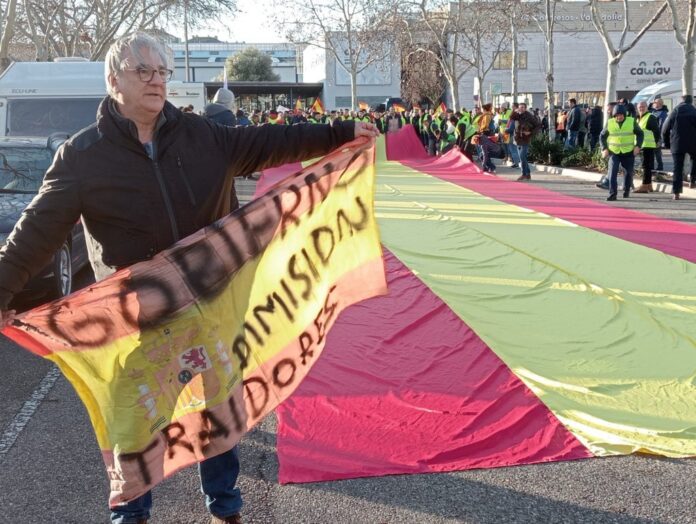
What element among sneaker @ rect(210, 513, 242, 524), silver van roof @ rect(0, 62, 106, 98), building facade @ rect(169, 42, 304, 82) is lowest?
sneaker @ rect(210, 513, 242, 524)

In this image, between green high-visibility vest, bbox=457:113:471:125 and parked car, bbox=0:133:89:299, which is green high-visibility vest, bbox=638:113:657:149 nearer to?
green high-visibility vest, bbox=457:113:471:125

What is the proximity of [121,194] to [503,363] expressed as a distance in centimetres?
335

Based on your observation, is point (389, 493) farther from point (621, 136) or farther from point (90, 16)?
point (90, 16)

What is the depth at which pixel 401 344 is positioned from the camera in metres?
→ 6.39

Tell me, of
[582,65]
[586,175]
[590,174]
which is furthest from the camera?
[582,65]

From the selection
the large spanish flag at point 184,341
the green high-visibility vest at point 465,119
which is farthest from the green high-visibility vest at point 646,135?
the large spanish flag at point 184,341

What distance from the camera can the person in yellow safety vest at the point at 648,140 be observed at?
1630 cm

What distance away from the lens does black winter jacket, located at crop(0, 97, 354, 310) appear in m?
3.22

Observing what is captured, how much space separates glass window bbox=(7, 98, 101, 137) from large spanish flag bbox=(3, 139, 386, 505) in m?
12.5

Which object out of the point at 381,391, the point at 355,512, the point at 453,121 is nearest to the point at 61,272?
the point at 381,391

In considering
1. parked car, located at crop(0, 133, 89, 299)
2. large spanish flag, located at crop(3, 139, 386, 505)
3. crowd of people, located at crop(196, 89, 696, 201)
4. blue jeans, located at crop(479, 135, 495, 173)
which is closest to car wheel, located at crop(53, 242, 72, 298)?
parked car, located at crop(0, 133, 89, 299)

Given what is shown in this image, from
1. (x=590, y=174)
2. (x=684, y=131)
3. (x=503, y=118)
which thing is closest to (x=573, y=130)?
(x=503, y=118)

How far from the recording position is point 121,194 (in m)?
3.23

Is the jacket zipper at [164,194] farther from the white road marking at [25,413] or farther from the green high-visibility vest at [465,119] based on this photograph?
the green high-visibility vest at [465,119]
